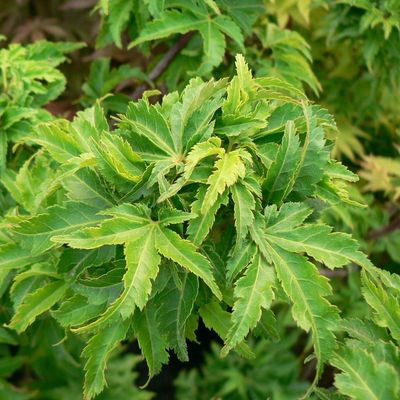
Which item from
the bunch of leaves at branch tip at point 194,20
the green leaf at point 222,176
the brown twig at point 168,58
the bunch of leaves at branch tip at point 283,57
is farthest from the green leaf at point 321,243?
the brown twig at point 168,58

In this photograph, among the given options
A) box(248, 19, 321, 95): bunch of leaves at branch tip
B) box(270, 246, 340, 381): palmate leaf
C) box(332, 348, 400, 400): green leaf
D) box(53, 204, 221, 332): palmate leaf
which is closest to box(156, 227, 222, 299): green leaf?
box(53, 204, 221, 332): palmate leaf

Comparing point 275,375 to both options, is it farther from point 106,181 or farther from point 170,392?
point 106,181

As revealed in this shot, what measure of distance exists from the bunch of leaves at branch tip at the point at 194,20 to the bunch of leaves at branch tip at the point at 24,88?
0.19m

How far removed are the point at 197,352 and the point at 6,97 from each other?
167 centimetres

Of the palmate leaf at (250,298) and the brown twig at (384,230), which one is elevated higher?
the palmate leaf at (250,298)

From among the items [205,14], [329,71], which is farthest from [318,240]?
[329,71]

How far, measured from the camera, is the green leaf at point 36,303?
3.67ft

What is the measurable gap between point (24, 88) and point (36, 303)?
594 mm

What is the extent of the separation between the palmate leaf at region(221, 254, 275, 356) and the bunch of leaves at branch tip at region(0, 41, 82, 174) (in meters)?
0.71

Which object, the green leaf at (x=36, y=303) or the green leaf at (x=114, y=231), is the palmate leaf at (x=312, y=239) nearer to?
the green leaf at (x=114, y=231)

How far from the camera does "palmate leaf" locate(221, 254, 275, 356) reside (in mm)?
→ 888

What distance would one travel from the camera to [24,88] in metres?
1.49

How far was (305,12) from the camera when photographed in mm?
1771

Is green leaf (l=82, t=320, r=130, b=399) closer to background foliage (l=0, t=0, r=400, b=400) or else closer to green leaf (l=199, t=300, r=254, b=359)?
background foliage (l=0, t=0, r=400, b=400)
